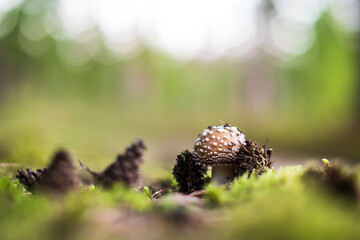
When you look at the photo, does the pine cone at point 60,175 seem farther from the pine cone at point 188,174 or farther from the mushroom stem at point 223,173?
the mushroom stem at point 223,173

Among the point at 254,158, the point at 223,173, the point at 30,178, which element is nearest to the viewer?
the point at 30,178

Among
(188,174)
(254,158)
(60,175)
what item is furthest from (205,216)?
(188,174)

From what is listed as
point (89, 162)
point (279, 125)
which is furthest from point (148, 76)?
point (89, 162)

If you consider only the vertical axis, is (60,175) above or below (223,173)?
below

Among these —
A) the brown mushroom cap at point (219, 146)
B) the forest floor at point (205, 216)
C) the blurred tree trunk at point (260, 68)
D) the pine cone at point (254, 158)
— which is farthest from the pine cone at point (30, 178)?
the blurred tree trunk at point (260, 68)

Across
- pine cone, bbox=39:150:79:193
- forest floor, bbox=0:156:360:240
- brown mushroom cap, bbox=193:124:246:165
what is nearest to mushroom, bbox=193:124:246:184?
brown mushroom cap, bbox=193:124:246:165

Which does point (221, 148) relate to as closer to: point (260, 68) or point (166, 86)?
point (260, 68)
